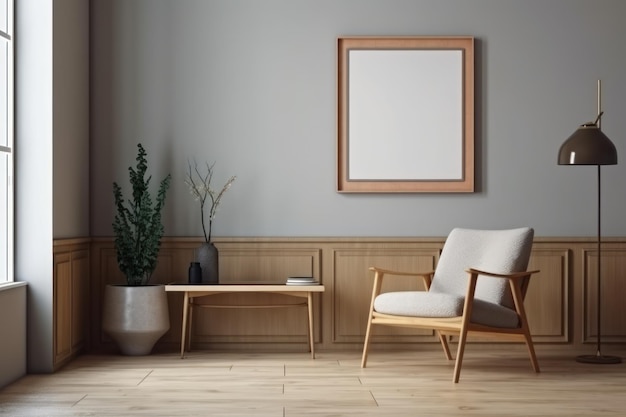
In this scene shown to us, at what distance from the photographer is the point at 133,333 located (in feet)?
17.4

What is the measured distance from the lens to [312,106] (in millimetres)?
5703

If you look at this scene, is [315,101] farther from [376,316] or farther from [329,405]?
[329,405]

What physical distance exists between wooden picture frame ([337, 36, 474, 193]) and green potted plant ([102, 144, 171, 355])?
1232 millimetres

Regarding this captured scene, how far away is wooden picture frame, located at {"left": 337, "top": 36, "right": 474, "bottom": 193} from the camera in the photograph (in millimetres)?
5680

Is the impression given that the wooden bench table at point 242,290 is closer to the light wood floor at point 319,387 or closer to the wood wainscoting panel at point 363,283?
the light wood floor at point 319,387

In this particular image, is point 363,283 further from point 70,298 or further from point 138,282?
point 70,298

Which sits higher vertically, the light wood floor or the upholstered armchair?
the upholstered armchair

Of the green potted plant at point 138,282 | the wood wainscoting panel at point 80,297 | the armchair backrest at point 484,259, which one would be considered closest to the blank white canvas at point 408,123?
the armchair backrest at point 484,259

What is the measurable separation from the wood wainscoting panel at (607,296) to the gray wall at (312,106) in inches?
6.5

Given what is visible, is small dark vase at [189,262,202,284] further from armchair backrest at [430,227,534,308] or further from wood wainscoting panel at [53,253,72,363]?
armchair backrest at [430,227,534,308]

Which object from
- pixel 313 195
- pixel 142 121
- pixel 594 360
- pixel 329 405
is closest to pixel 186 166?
pixel 142 121

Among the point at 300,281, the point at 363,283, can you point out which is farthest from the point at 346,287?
the point at 300,281

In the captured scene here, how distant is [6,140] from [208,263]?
142 centimetres

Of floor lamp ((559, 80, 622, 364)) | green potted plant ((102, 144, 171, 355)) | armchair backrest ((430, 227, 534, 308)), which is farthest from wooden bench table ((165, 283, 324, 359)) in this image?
floor lamp ((559, 80, 622, 364))
